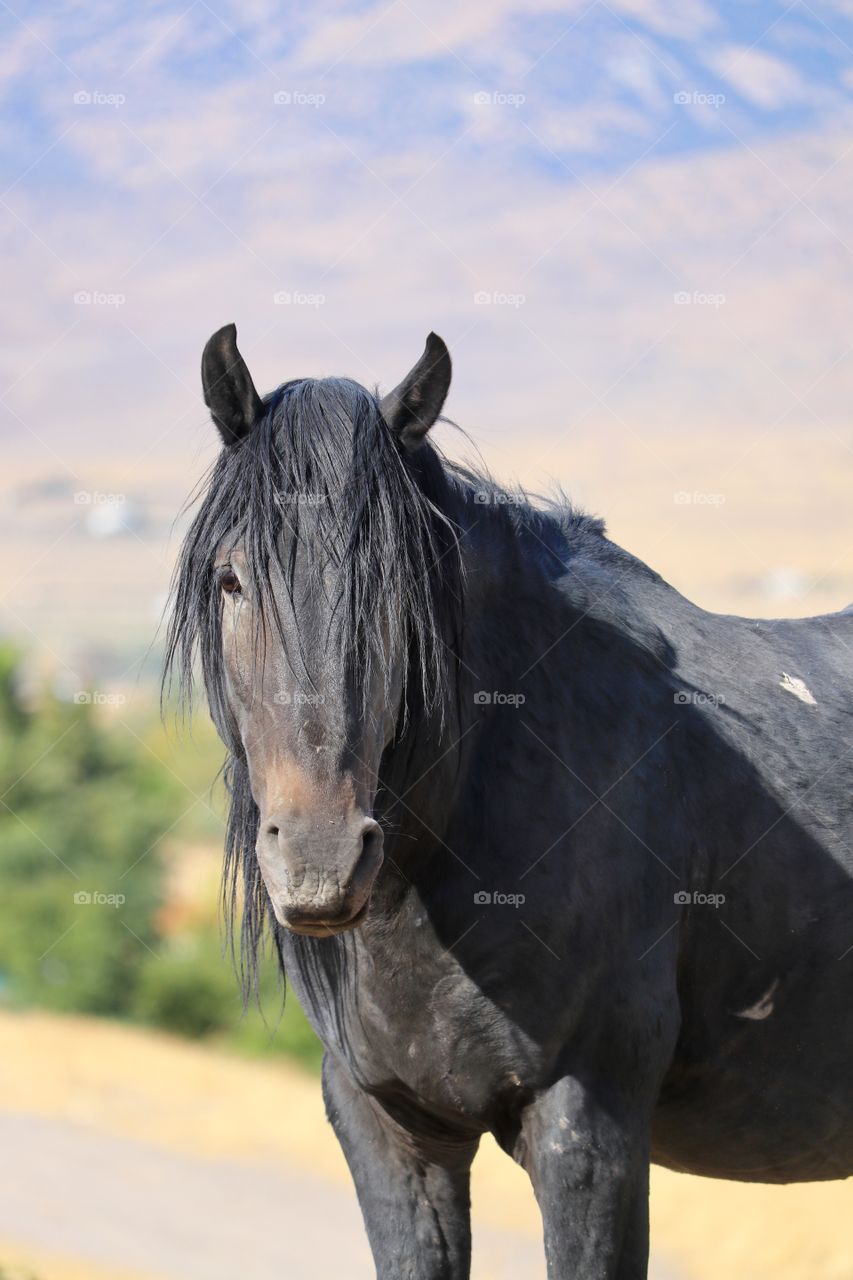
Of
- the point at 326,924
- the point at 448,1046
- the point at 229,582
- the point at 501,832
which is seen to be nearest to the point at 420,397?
the point at 229,582

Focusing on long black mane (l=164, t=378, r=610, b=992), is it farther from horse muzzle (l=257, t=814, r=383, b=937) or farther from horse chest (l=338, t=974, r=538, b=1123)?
horse chest (l=338, t=974, r=538, b=1123)

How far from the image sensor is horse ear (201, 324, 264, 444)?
2.85 metres

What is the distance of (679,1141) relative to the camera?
341 centimetres

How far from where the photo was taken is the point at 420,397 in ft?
9.57

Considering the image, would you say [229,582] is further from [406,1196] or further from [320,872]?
[406,1196]

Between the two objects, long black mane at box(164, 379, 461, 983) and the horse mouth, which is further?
long black mane at box(164, 379, 461, 983)

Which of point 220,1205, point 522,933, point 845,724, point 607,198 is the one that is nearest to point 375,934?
point 522,933

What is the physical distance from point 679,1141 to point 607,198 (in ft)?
237

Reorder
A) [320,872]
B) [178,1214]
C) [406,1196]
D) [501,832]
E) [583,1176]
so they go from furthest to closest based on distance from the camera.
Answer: [178,1214] < [406,1196] < [501,832] < [583,1176] < [320,872]

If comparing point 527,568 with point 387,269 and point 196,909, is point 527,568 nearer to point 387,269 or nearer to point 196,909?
point 196,909

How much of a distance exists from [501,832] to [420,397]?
931 millimetres

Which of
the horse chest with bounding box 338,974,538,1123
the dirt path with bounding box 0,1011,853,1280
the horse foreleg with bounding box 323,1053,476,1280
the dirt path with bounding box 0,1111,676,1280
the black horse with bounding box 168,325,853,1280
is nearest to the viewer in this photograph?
the black horse with bounding box 168,325,853,1280

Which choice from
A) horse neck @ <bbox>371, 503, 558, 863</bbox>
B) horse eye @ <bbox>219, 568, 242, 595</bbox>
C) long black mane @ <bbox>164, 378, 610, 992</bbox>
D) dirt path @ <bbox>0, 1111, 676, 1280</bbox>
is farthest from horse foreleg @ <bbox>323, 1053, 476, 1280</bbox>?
dirt path @ <bbox>0, 1111, 676, 1280</bbox>

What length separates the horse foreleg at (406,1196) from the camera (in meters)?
3.33
